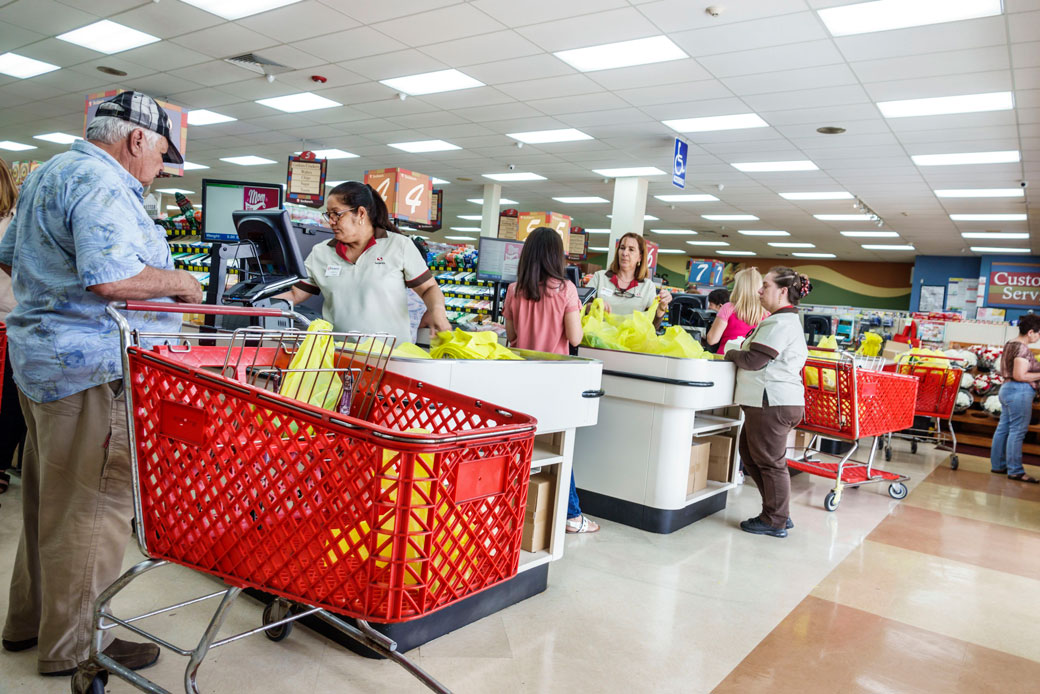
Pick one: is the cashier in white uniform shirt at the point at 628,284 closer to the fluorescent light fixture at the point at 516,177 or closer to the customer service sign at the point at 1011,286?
the fluorescent light fixture at the point at 516,177

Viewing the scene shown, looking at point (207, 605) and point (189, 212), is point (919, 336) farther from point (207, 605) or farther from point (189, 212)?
point (207, 605)

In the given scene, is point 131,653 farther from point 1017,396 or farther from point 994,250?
point 994,250

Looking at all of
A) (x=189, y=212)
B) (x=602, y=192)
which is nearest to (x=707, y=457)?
(x=189, y=212)

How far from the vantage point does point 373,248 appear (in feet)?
9.30

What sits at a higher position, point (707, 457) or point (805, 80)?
point (805, 80)

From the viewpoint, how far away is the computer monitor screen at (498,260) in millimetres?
6074

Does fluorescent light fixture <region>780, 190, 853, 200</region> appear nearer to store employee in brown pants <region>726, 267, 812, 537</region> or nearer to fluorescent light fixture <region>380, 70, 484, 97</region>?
fluorescent light fixture <region>380, 70, 484, 97</region>

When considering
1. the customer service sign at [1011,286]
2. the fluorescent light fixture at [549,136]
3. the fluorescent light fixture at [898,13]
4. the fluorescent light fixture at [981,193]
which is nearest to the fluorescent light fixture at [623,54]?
the fluorescent light fixture at [898,13]

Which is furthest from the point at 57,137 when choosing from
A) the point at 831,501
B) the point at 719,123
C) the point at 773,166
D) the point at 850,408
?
the point at 831,501

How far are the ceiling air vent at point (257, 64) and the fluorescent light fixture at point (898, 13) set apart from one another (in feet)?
17.2

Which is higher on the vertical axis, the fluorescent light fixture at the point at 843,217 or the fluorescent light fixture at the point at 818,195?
the fluorescent light fixture at the point at 818,195

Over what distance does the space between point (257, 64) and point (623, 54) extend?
3.89m

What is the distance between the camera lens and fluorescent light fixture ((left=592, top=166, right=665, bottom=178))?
420 inches

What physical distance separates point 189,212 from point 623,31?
13.3ft
